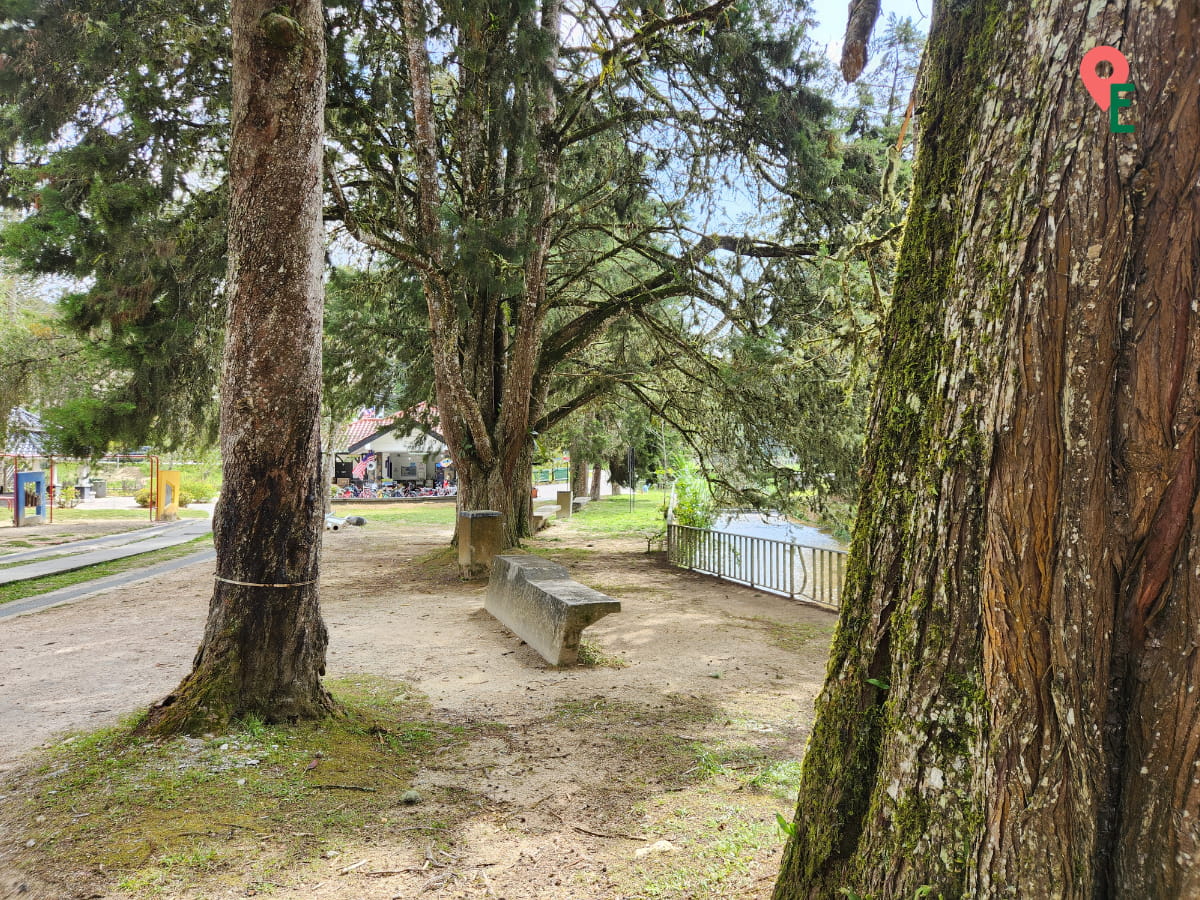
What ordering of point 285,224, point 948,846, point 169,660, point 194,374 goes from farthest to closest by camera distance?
point 194,374
point 169,660
point 285,224
point 948,846

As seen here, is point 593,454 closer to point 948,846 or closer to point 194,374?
point 194,374

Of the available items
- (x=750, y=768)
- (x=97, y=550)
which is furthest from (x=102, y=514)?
(x=750, y=768)

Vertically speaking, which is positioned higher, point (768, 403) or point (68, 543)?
point (768, 403)

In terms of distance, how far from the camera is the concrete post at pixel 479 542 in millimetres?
12570

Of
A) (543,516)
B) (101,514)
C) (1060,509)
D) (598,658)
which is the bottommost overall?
(101,514)

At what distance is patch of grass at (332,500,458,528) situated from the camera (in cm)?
2512

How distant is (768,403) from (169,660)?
8.95 meters

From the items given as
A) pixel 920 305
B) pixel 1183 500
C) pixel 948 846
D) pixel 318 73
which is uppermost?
pixel 318 73

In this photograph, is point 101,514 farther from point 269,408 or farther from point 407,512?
point 269,408

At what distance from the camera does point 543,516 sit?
23125 millimetres

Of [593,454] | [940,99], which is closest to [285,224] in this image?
[940,99]

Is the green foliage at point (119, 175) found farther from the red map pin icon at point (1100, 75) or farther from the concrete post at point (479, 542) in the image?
the red map pin icon at point (1100, 75)

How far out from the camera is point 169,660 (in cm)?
741

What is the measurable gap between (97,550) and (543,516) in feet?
37.9
